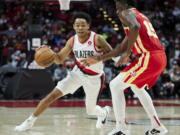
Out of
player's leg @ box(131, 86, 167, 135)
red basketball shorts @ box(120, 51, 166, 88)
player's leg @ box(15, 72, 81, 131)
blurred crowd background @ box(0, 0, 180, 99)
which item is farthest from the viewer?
blurred crowd background @ box(0, 0, 180, 99)

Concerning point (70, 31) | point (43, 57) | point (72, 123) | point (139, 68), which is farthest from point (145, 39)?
point (70, 31)

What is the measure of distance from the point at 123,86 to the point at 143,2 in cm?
1643

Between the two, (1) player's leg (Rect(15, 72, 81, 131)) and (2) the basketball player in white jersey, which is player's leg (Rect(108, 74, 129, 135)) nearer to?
(2) the basketball player in white jersey

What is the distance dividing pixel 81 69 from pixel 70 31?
1259 cm

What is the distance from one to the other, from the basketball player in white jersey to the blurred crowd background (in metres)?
6.20

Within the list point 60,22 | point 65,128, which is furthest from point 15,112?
point 60,22

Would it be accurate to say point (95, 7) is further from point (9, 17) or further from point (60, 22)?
point (9, 17)

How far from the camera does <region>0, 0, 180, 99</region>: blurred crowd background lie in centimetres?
1471

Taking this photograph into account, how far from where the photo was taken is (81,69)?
22.6ft

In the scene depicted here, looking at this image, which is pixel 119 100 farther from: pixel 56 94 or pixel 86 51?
pixel 56 94

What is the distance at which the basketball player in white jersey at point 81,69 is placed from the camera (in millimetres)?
6758

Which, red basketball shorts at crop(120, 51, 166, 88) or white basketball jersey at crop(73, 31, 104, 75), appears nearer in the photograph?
red basketball shorts at crop(120, 51, 166, 88)

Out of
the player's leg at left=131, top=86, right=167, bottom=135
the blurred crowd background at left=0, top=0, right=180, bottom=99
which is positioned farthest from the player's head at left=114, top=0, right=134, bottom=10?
the blurred crowd background at left=0, top=0, right=180, bottom=99

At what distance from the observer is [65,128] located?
23.1ft
